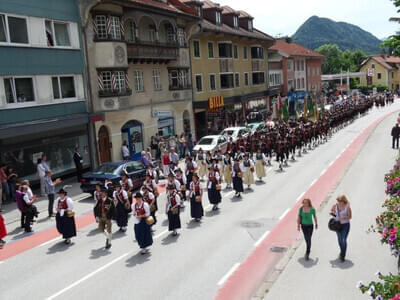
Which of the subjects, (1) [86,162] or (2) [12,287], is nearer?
(2) [12,287]

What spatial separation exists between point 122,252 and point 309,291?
5424mm

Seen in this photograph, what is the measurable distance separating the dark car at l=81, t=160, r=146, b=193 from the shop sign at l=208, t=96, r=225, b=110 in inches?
745

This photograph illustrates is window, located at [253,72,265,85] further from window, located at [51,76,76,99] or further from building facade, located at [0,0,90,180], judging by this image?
window, located at [51,76,76,99]

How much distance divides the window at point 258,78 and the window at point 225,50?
298 inches

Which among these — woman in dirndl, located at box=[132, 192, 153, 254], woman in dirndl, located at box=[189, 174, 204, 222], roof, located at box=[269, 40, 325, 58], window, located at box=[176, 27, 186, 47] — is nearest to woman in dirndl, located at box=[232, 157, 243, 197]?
woman in dirndl, located at box=[189, 174, 204, 222]

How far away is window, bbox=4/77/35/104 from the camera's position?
2042 centimetres

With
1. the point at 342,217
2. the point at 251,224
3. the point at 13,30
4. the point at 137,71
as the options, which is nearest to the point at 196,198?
the point at 251,224

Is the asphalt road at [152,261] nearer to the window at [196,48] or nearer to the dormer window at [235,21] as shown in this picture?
the window at [196,48]

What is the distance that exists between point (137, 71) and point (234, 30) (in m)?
18.3

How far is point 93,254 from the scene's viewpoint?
12.4m

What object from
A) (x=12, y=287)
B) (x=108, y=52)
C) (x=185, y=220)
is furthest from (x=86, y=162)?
(x=12, y=287)

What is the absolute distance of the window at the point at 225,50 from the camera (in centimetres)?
4281

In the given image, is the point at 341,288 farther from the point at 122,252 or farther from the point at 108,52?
the point at 108,52

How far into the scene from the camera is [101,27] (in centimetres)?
2577
